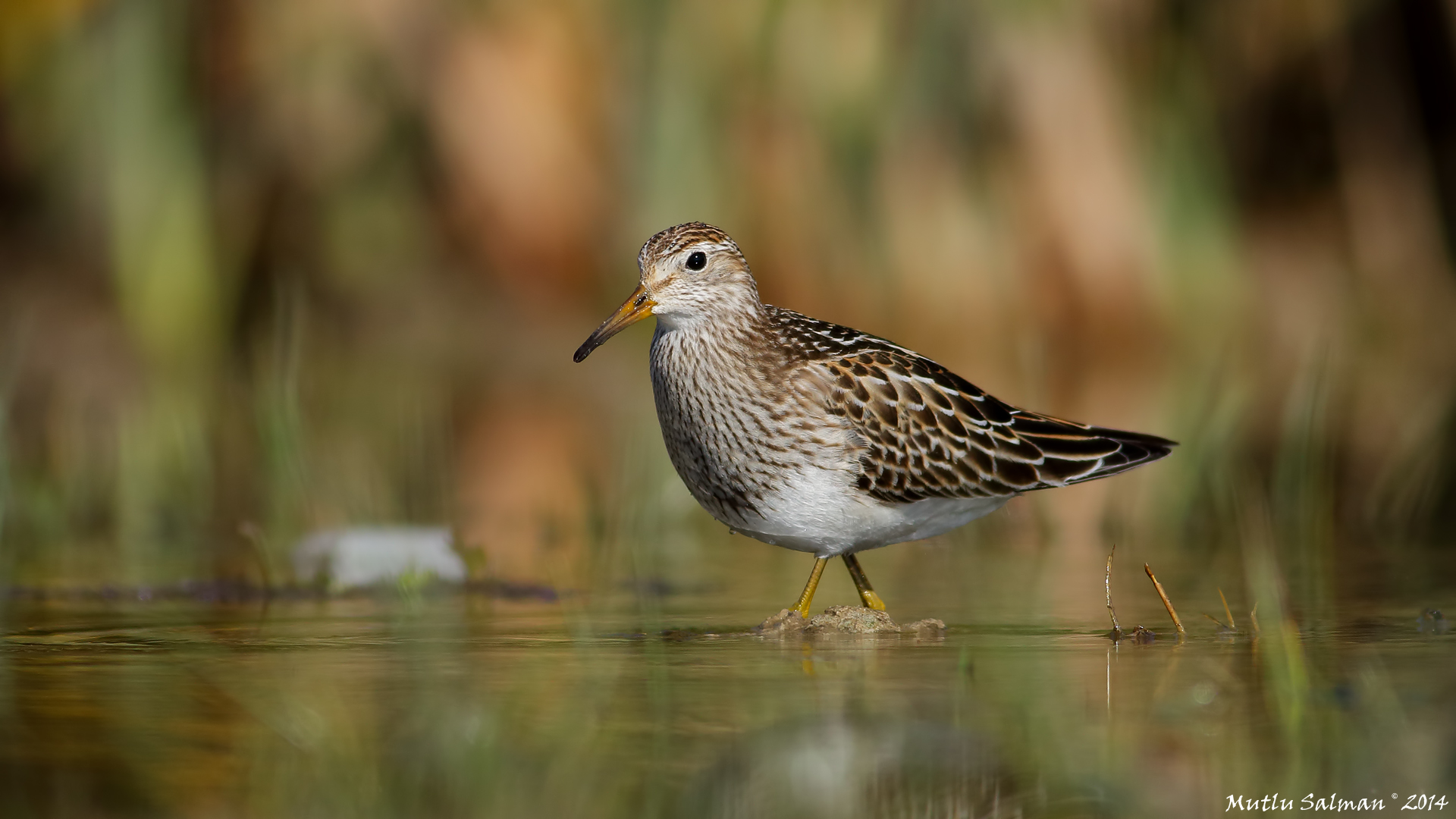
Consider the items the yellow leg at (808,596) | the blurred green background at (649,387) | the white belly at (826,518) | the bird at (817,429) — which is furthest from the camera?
the bird at (817,429)

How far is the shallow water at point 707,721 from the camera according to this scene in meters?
4.14

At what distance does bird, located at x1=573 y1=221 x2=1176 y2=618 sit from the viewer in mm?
7039

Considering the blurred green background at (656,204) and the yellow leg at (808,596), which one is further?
the blurred green background at (656,204)

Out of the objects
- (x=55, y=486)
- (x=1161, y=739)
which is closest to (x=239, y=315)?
(x=55, y=486)

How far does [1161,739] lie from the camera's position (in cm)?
460

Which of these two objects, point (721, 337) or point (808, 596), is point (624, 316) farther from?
point (808, 596)

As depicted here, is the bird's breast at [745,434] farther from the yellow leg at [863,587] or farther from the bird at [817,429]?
the yellow leg at [863,587]

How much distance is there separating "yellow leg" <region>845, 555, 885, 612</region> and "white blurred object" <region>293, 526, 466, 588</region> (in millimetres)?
1571

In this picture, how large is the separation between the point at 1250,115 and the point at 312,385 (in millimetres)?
8607

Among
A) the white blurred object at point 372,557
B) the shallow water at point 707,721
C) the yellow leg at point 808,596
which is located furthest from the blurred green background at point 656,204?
the shallow water at point 707,721

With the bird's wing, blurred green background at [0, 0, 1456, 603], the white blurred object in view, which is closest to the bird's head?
the bird's wing

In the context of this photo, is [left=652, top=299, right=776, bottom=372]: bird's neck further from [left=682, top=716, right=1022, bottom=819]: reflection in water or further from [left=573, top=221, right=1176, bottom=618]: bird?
[left=682, top=716, right=1022, bottom=819]: reflection in water

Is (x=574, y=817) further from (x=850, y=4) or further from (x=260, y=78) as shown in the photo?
(x=260, y=78)

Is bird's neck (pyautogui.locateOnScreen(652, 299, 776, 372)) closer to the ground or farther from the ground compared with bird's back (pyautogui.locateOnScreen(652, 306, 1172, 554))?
farther from the ground
